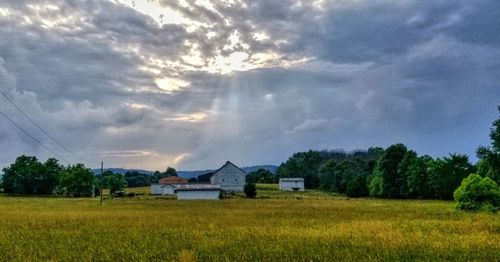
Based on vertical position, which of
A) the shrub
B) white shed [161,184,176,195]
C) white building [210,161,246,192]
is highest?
white building [210,161,246,192]

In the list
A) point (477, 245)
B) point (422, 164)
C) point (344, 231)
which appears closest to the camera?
point (477, 245)

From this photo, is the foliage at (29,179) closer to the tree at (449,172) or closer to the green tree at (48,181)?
the green tree at (48,181)

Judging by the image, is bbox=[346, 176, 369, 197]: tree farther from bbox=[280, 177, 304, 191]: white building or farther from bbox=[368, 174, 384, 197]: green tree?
bbox=[280, 177, 304, 191]: white building

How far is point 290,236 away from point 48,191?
143751 millimetres

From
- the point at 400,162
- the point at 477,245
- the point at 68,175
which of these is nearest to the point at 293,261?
the point at 477,245

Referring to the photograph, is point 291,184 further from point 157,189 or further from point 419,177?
point 419,177

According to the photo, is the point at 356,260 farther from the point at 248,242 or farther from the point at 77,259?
the point at 77,259

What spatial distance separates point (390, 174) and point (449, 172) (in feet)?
62.8

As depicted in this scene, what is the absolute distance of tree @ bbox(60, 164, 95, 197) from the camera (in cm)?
14374

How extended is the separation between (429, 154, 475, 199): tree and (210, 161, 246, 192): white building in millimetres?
65009

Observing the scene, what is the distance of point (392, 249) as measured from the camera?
22.7 metres

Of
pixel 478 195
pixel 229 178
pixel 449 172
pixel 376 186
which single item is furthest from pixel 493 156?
pixel 229 178

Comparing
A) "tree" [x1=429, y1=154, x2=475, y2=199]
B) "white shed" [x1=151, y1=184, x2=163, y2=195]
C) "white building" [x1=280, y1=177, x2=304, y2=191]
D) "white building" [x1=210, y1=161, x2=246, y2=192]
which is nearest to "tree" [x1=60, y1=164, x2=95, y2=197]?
"white shed" [x1=151, y1=184, x2=163, y2=195]

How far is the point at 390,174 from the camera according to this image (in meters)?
117
